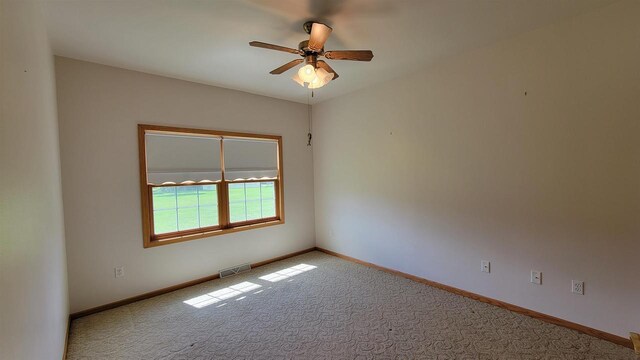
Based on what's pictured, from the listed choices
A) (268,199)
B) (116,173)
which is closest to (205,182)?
(116,173)

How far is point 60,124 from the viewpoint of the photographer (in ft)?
8.65

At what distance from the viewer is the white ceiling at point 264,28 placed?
1.99 m

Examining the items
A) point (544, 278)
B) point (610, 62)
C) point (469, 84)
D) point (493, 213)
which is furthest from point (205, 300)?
point (610, 62)

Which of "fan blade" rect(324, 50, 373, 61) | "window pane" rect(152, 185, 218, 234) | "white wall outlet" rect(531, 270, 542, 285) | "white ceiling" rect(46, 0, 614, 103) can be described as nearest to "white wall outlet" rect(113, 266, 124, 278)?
"window pane" rect(152, 185, 218, 234)

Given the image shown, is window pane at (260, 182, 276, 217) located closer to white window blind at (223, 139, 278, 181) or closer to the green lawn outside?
the green lawn outside

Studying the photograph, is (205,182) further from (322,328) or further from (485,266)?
(485,266)

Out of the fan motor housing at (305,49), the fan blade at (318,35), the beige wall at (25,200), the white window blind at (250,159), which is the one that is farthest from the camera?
the white window blind at (250,159)

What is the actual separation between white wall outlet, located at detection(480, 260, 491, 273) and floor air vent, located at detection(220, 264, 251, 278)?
299cm

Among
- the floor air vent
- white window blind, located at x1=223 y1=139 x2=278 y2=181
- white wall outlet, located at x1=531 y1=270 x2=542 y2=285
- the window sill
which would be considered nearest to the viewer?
white wall outlet, located at x1=531 y1=270 x2=542 y2=285

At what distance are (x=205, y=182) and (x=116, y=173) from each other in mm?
952

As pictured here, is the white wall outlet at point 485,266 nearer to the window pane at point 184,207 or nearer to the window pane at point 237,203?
the window pane at point 237,203

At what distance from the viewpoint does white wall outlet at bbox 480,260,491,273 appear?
9.20ft

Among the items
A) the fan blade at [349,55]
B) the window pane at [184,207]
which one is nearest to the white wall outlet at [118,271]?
the window pane at [184,207]

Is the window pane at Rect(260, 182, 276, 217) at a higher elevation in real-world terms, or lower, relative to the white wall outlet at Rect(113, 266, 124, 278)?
higher
